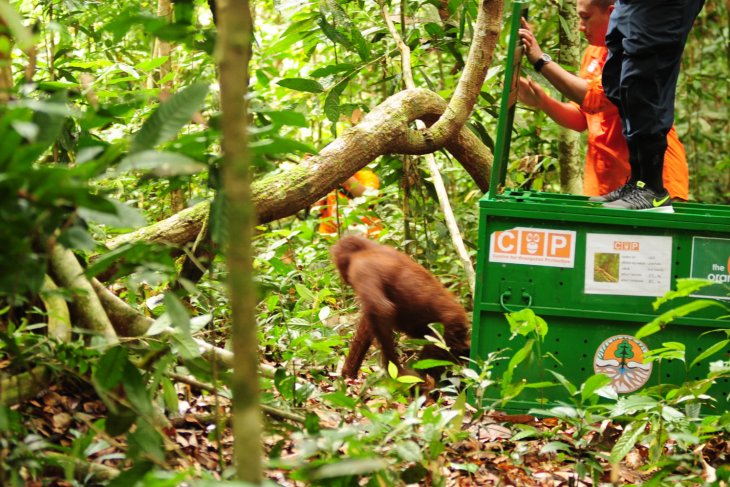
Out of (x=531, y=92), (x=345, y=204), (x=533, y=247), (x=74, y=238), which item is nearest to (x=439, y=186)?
(x=531, y=92)

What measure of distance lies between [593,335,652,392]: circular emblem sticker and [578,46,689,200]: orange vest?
3.69 ft

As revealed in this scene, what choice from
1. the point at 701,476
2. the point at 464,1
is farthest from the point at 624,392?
the point at 464,1

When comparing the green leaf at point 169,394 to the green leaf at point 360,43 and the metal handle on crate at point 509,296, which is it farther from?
the green leaf at point 360,43

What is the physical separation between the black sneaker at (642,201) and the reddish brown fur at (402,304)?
110 cm

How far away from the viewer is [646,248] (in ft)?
11.0

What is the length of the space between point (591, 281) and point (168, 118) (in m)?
2.05

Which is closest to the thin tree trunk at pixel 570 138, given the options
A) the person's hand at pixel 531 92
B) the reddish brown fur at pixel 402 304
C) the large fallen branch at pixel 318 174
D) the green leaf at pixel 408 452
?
the person's hand at pixel 531 92

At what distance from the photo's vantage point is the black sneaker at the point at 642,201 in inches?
136

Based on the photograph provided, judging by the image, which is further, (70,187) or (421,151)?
(421,151)

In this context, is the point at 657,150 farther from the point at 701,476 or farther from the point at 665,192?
the point at 701,476

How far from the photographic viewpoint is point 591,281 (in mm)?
3387

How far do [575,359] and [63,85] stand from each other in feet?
7.66

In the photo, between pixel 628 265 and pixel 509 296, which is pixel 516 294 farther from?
pixel 628 265

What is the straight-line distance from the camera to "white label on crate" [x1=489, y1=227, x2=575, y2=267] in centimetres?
337
